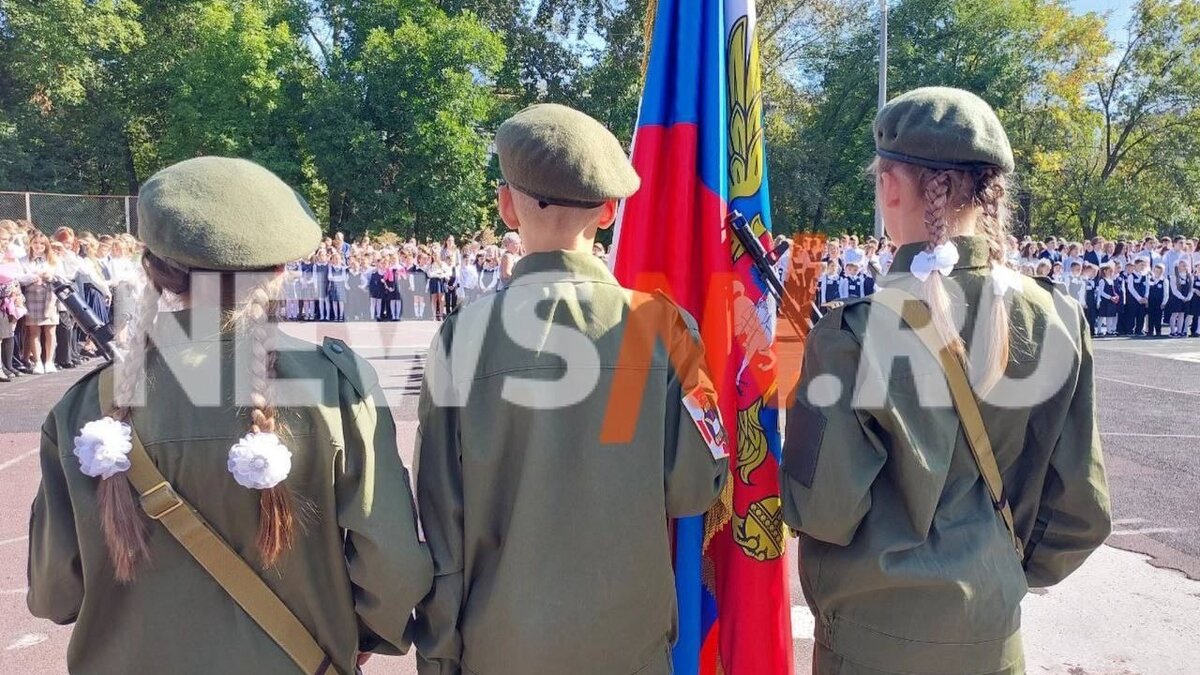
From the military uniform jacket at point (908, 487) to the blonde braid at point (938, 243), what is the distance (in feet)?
0.14

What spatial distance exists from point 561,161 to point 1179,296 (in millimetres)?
19895

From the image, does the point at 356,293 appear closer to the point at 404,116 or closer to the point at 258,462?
the point at 404,116

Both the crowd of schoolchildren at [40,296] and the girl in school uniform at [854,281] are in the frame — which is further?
the girl in school uniform at [854,281]

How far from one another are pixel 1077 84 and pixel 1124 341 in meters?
21.0

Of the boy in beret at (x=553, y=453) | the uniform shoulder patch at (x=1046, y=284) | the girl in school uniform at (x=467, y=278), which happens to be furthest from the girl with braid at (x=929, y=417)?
the girl in school uniform at (x=467, y=278)

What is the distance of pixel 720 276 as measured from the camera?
2.62m

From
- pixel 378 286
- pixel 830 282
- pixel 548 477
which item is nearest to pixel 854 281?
pixel 830 282

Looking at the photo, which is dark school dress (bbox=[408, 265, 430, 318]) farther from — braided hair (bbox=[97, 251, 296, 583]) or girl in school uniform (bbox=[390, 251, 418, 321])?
braided hair (bbox=[97, 251, 296, 583])

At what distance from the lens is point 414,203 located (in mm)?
29109

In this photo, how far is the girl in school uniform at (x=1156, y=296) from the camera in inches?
702

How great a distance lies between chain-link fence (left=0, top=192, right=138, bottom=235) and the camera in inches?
786

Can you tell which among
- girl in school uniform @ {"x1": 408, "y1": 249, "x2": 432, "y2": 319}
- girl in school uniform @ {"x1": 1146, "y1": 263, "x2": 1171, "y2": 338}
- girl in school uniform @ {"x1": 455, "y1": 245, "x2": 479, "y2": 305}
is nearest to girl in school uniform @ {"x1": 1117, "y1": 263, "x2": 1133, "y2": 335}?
girl in school uniform @ {"x1": 1146, "y1": 263, "x2": 1171, "y2": 338}

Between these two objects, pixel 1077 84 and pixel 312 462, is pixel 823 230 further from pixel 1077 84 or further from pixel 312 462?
pixel 312 462

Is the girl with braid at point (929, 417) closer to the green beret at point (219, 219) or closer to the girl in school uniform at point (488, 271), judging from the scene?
the green beret at point (219, 219)
